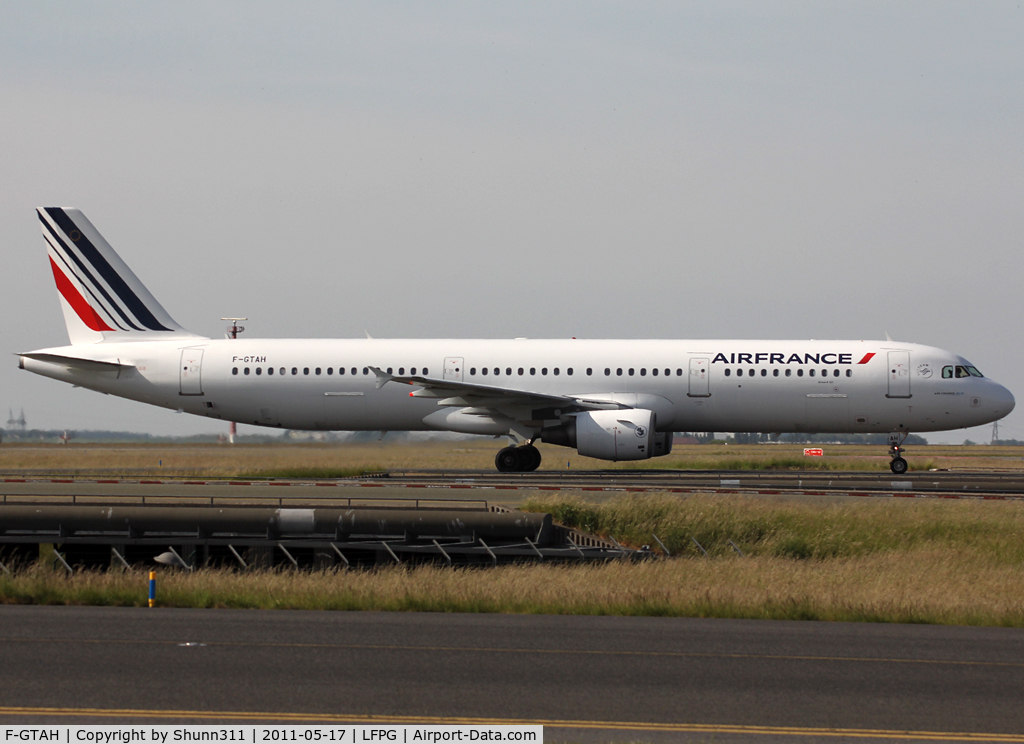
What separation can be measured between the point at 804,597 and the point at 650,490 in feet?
37.8

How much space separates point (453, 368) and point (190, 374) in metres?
8.58

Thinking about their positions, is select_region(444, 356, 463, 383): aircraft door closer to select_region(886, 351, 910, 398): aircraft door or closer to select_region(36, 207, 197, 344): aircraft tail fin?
select_region(36, 207, 197, 344): aircraft tail fin

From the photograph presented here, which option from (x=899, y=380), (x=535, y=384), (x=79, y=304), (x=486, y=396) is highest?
(x=79, y=304)

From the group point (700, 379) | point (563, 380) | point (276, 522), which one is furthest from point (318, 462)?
point (276, 522)

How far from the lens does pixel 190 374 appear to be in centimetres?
3559

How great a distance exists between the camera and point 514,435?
113ft

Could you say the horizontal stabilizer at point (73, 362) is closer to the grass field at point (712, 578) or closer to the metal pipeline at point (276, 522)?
the metal pipeline at point (276, 522)

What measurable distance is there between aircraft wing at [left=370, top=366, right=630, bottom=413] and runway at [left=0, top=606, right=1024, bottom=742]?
19280mm

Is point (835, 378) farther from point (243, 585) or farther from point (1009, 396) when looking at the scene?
point (243, 585)

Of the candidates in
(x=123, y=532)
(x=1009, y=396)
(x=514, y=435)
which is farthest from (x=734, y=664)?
(x=1009, y=396)

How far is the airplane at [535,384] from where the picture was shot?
3362 centimetres

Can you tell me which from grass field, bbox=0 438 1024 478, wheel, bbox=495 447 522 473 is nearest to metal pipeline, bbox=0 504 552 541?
grass field, bbox=0 438 1024 478

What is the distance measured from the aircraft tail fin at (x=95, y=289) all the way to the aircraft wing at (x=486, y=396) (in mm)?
8872

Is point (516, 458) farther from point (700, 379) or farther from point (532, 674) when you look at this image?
point (532, 674)
